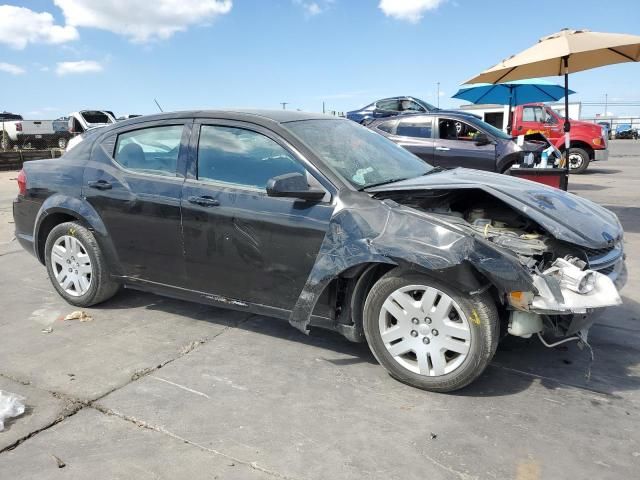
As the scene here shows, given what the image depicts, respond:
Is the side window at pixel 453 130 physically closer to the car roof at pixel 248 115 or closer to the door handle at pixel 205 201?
the car roof at pixel 248 115

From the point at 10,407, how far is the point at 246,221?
1712mm

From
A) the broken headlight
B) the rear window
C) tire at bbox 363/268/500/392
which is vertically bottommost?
tire at bbox 363/268/500/392

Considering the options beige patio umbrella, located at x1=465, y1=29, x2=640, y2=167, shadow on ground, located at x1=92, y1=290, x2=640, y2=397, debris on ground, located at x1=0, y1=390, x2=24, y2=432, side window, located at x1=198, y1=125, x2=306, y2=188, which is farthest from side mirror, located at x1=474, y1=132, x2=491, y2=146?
debris on ground, located at x1=0, y1=390, x2=24, y2=432

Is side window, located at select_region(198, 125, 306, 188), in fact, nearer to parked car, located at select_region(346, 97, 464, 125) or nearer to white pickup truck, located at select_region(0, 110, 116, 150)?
parked car, located at select_region(346, 97, 464, 125)

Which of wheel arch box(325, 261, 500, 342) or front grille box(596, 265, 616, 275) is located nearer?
wheel arch box(325, 261, 500, 342)

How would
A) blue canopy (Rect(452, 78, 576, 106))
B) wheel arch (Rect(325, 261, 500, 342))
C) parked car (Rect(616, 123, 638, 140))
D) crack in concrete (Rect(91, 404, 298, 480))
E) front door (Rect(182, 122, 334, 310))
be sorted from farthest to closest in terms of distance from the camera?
parked car (Rect(616, 123, 638, 140)), blue canopy (Rect(452, 78, 576, 106)), front door (Rect(182, 122, 334, 310)), wheel arch (Rect(325, 261, 500, 342)), crack in concrete (Rect(91, 404, 298, 480))

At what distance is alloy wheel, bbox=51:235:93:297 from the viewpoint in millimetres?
4441

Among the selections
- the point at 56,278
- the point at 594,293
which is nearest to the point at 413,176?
the point at 594,293

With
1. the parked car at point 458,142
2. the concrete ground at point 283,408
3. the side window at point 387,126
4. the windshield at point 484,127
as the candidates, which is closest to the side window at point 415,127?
the parked car at point 458,142

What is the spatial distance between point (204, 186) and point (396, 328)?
168 cm

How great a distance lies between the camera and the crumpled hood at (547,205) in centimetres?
311

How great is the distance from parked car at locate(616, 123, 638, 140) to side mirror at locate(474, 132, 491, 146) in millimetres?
42022

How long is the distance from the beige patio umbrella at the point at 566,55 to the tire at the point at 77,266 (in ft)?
19.8

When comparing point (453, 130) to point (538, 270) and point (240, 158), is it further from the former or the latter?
point (538, 270)
